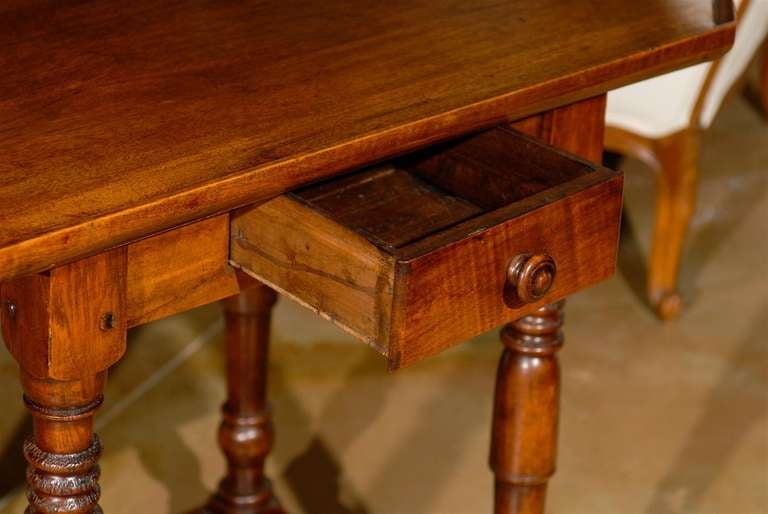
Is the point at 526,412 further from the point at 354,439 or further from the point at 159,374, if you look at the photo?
the point at 159,374

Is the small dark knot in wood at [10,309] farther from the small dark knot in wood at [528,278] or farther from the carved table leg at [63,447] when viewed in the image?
the small dark knot in wood at [528,278]

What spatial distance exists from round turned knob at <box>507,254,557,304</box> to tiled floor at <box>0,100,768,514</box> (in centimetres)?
83

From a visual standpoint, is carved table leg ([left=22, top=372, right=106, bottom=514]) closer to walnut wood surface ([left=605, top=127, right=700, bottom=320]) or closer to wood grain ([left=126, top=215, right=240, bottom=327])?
wood grain ([left=126, top=215, right=240, bottom=327])

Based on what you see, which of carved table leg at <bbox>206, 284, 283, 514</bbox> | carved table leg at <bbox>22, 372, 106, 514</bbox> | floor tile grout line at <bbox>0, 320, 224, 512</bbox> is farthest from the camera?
floor tile grout line at <bbox>0, 320, 224, 512</bbox>

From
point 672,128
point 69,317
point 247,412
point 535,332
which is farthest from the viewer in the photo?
point 672,128

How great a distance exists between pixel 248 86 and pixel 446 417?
1069mm

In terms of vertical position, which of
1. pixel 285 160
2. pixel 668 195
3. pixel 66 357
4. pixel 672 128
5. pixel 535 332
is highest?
pixel 285 160

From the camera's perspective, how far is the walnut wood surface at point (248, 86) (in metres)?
0.85

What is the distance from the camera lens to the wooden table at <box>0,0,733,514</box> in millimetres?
881

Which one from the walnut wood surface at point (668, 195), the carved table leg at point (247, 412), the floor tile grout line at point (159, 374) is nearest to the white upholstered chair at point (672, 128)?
the walnut wood surface at point (668, 195)

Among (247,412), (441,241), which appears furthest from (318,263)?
(247,412)

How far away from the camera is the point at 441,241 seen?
0.94 meters

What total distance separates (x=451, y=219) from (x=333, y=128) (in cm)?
18

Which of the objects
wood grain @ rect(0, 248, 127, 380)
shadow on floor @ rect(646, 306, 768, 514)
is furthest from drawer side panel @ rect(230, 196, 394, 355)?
shadow on floor @ rect(646, 306, 768, 514)
